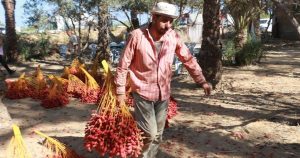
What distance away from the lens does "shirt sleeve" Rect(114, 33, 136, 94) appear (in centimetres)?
425

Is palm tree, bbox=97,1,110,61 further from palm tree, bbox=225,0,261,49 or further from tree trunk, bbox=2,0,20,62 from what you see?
palm tree, bbox=225,0,261,49

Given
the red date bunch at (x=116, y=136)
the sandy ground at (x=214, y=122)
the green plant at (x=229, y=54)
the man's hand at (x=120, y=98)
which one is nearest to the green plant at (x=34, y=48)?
the green plant at (x=229, y=54)

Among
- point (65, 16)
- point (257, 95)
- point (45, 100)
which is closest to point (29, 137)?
point (45, 100)

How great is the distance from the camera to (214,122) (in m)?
7.07

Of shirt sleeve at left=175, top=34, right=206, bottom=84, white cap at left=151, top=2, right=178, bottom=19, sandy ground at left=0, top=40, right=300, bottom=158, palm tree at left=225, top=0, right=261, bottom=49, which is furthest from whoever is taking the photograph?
palm tree at left=225, top=0, right=261, bottom=49

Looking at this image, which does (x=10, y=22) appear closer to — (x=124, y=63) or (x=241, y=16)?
(x=241, y=16)

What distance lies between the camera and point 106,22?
15852 mm

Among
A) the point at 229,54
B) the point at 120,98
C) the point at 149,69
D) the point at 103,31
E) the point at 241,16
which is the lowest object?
the point at 229,54

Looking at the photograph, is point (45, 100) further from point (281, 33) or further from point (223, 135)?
point (281, 33)

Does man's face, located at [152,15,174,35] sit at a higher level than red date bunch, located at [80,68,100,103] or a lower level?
higher

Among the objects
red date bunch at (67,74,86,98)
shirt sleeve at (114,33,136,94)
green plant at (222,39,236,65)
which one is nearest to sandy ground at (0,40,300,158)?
red date bunch at (67,74,86,98)

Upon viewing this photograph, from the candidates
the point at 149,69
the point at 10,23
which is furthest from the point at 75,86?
the point at 10,23

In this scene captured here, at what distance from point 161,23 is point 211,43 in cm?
594

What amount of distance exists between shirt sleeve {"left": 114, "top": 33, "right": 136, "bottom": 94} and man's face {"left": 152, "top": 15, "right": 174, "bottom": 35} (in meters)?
0.25
